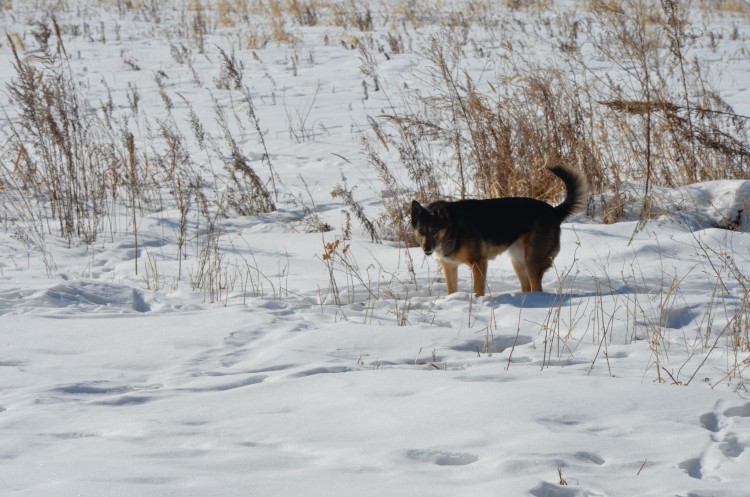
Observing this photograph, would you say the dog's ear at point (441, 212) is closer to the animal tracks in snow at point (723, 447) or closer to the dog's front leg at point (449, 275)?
the dog's front leg at point (449, 275)

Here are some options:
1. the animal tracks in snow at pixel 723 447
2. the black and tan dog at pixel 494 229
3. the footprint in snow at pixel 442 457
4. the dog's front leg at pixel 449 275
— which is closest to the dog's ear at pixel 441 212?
the black and tan dog at pixel 494 229

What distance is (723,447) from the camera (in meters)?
2.76

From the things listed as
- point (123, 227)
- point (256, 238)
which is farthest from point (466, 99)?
point (123, 227)

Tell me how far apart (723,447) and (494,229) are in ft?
11.2

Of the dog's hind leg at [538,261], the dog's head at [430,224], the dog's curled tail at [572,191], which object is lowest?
the dog's hind leg at [538,261]

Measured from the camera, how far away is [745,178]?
819cm

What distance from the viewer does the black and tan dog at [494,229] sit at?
5.92 metres

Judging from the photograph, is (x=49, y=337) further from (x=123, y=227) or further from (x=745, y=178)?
(x=745, y=178)

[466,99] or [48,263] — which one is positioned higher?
[466,99]

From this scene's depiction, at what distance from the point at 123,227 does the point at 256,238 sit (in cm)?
141

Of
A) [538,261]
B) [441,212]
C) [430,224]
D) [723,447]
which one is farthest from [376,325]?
[723,447]

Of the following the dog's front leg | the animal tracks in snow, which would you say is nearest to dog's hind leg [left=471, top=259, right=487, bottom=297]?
the dog's front leg

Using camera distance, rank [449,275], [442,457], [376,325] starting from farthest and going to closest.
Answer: [449,275]
[376,325]
[442,457]

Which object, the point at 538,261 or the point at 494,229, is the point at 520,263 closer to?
the point at 538,261
